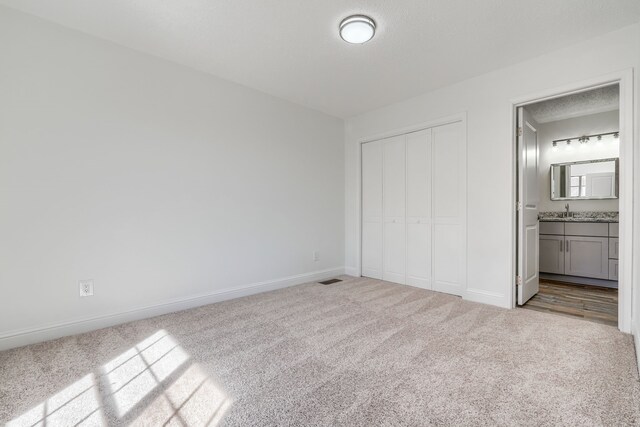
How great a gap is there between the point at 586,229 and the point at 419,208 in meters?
2.36

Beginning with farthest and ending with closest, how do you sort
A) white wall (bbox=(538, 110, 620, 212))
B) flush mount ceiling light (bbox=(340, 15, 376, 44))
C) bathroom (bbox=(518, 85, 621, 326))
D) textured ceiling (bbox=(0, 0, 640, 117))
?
white wall (bbox=(538, 110, 620, 212)) < bathroom (bbox=(518, 85, 621, 326)) < flush mount ceiling light (bbox=(340, 15, 376, 44)) < textured ceiling (bbox=(0, 0, 640, 117))

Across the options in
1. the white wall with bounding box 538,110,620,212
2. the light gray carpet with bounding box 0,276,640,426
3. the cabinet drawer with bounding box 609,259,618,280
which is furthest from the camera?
the white wall with bounding box 538,110,620,212

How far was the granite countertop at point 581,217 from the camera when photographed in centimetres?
403

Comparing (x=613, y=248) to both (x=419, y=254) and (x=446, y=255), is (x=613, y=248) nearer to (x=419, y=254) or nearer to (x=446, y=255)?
(x=446, y=255)

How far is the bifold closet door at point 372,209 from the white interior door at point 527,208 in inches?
64.7

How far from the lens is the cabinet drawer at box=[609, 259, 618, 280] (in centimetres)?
376

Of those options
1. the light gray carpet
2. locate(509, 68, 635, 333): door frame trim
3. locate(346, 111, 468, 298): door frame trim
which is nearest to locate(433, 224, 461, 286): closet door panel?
locate(346, 111, 468, 298): door frame trim

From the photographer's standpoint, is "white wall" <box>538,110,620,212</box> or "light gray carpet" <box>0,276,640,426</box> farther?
"white wall" <box>538,110,620,212</box>

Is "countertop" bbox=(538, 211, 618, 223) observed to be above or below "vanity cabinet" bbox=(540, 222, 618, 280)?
above

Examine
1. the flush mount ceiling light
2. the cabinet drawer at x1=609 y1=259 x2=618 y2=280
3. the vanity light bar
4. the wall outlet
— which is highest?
the flush mount ceiling light

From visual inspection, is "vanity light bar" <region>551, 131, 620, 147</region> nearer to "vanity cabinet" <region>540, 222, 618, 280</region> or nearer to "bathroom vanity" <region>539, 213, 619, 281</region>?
"bathroom vanity" <region>539, 213, 619, 281</region>

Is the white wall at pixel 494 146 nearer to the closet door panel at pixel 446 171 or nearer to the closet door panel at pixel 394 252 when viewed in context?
the closet door panel at pixel 446 171

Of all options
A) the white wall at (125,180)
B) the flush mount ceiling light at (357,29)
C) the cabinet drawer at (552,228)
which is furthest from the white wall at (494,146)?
the white wall at (125,180)

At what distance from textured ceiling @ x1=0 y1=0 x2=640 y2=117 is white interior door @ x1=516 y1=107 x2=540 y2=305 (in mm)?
764
